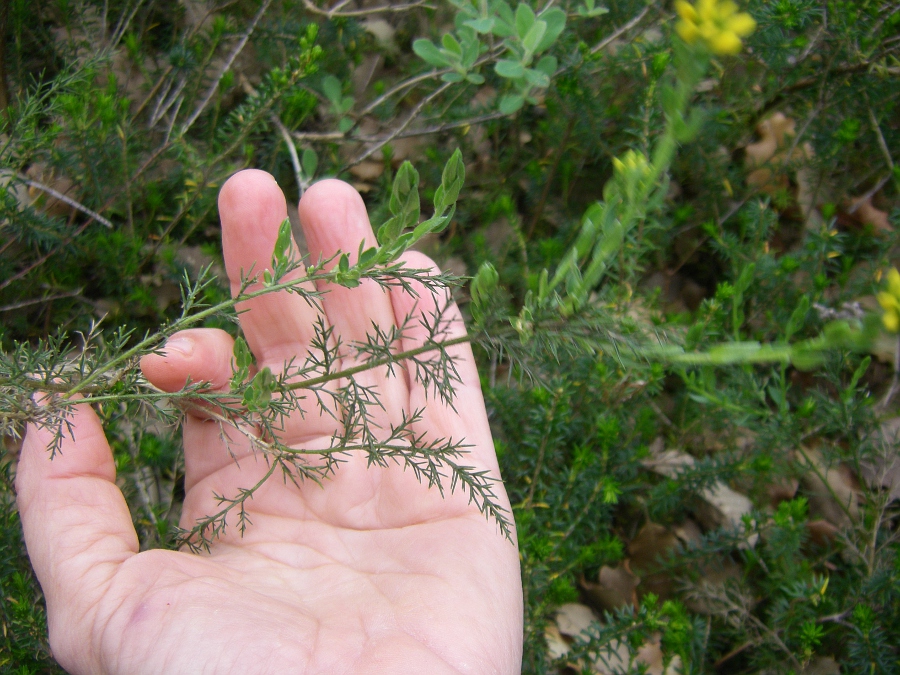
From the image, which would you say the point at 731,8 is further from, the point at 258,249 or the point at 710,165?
the point at 710,165

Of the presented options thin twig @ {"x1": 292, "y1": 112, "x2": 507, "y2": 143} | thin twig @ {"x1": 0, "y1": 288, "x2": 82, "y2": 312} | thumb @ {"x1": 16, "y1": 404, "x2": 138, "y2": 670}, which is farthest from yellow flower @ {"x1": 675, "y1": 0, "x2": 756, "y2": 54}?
thin twig @ {"x1": 0, "y1": 288, "x2": 82, "y2": 312}

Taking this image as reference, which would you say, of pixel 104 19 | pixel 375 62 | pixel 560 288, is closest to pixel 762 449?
pixel 560 288

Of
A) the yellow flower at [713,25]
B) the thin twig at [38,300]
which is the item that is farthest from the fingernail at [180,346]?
the yellow flower at [713,25]

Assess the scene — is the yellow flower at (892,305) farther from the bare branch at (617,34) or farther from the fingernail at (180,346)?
the bare branch at (617,34)

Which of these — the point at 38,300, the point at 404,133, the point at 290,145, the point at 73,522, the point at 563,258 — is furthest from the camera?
the point at 404,133

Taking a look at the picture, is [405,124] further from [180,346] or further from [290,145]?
[180,346]

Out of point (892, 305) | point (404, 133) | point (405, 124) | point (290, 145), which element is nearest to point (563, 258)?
point (405, 124)
